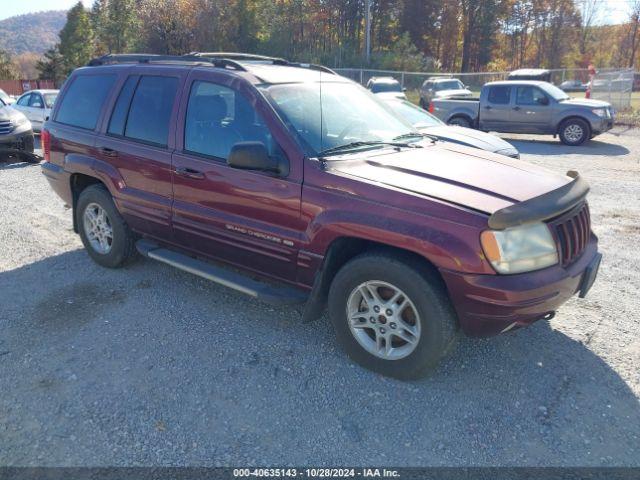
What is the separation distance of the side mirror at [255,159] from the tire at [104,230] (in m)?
1.96

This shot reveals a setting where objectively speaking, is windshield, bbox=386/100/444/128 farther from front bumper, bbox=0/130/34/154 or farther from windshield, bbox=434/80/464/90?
windshield, bbox=434/80/464/90

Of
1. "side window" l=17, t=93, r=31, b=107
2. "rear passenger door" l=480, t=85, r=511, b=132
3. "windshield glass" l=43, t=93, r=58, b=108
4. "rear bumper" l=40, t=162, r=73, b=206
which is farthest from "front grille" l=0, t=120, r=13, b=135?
"rear passenger door" l=480, t=85, r=511, b=132

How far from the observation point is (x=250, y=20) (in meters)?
41.7

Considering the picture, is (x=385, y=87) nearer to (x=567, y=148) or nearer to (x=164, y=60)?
(x=567, y=148)

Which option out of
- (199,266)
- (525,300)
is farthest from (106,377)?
(525,300)

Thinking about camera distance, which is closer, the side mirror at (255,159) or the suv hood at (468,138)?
the side mirror at (255,159)

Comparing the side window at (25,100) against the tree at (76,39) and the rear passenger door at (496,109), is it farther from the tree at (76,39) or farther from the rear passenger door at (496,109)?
the tree at (76,39)

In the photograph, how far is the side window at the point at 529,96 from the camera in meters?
15.2

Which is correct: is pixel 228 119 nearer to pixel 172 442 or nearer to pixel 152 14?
pixel 172 442

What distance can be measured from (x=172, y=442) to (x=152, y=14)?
43029 millimetres

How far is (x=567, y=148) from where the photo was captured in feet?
47.9

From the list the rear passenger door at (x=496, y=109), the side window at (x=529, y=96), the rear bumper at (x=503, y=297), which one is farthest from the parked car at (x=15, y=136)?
the side window at (x=529, y=96)

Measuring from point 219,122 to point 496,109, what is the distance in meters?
13.3

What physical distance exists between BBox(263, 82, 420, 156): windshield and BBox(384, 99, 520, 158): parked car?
3695mm
